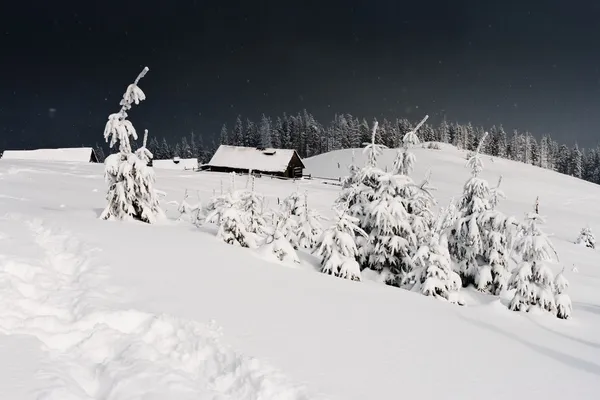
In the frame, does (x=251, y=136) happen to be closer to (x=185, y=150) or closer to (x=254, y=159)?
(x=185, y=150)

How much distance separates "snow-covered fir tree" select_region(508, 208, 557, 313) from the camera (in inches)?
501

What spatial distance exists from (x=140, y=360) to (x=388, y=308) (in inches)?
220

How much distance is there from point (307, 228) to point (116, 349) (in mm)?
12419

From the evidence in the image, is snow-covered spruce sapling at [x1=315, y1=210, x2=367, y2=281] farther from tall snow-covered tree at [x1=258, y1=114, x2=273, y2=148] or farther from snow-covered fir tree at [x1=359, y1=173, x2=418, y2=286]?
tall snow-covered tree at [x1=258, y1=114, x2=273, y2=148]

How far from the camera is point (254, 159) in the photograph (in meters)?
73.3

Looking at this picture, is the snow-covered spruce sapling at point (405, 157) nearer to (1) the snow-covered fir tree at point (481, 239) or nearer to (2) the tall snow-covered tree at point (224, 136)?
(1) the snow-covered fir tree at point (481, 239)

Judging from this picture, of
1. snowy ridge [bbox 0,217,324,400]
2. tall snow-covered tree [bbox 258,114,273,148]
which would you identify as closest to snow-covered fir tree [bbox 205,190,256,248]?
snowy ridge [bbox 0,217,324,400]

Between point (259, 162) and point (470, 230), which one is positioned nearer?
point (470, 230)

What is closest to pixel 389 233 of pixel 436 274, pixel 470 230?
pixel 436 274

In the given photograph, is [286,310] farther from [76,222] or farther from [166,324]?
[76,222]

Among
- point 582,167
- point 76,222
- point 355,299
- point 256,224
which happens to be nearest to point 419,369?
point 355,299

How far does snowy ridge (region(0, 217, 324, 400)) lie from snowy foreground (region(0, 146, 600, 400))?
0.07ft

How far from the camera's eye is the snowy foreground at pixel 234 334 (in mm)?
5027

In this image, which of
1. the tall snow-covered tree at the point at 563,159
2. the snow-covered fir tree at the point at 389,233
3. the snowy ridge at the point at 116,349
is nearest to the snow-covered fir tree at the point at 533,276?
the snow-covered fir tree at the point at 389,233
